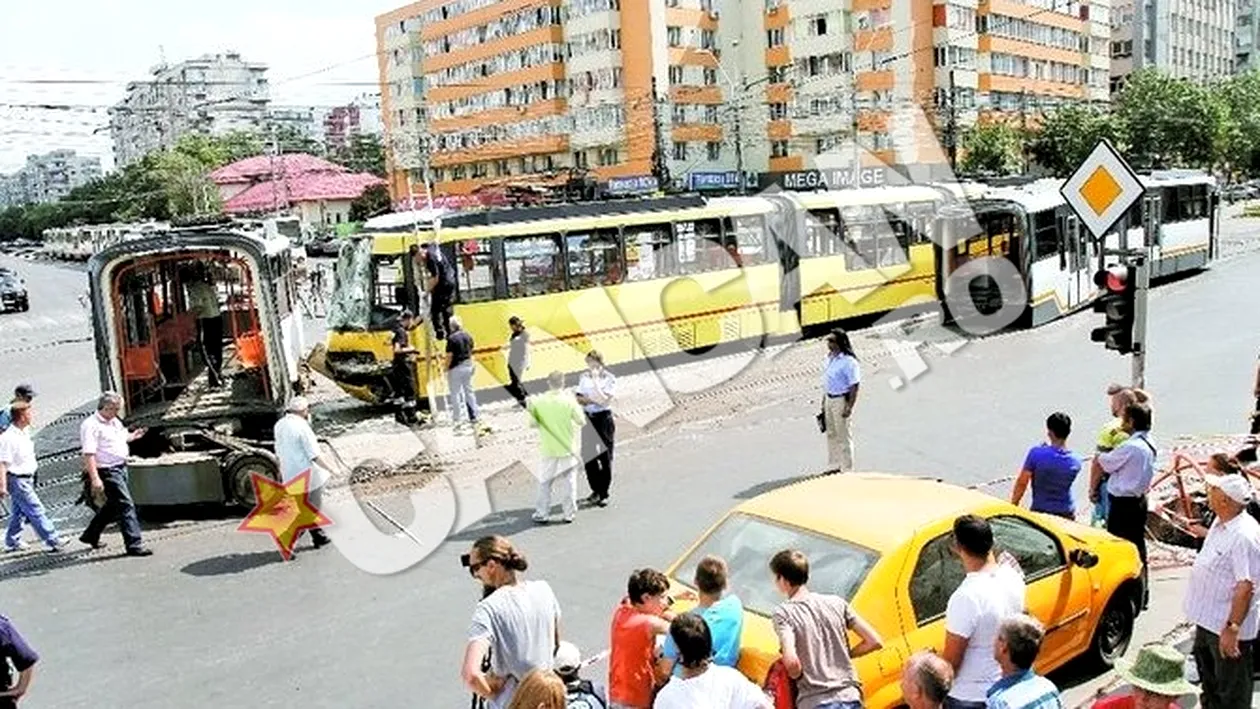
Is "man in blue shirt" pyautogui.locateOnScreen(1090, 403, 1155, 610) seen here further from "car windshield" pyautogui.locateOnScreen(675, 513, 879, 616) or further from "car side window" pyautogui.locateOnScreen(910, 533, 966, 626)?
"car windshield" pyautogui.locateOnScreen(675, 513, 879, 616)

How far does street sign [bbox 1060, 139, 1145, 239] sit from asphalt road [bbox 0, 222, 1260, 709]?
3673mm

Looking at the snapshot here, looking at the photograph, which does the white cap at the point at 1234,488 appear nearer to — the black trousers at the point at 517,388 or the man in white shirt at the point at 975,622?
the man in white shirt at the point at 975,622

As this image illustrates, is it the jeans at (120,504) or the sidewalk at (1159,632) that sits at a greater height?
the jeans at (120,504)

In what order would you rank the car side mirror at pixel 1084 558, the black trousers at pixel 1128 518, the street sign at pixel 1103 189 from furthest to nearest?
the street sign at pixel 1103 189 < the black trousers at pixel 1128 518 < the car side mirror at pixel 1084 558

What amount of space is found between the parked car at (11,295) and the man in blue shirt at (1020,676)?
43878mm

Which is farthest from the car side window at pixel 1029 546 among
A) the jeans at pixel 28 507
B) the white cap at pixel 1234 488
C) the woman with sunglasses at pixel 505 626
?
the jeans at pixel 28 507

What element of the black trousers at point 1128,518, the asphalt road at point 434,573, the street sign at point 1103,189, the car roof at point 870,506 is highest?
the street sign at point 1103,189

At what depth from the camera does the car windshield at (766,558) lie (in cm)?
593

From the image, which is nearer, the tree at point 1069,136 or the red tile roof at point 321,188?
the red tile roof at point 321,188

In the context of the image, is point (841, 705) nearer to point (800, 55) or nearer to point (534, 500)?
point (534, 500)

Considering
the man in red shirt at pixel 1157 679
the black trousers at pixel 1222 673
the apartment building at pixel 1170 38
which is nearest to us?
the man in red shirt at pixel 1157 679

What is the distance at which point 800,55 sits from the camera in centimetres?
6512

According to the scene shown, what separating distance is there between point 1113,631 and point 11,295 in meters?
43.0

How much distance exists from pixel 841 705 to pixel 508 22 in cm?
7278
